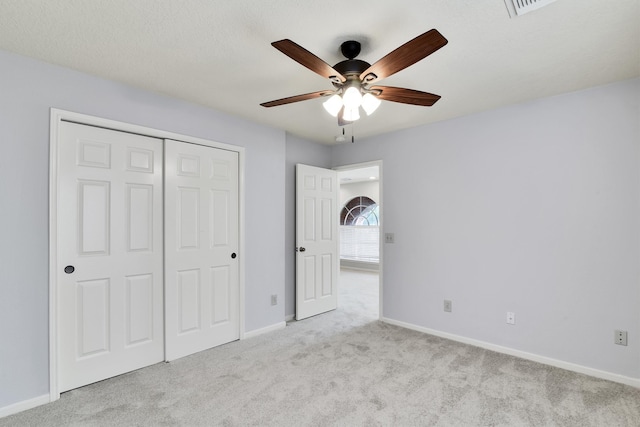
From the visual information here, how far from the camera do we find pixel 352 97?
73.7 inches

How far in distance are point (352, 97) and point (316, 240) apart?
8.69ft

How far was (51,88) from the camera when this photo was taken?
2250 millimetres

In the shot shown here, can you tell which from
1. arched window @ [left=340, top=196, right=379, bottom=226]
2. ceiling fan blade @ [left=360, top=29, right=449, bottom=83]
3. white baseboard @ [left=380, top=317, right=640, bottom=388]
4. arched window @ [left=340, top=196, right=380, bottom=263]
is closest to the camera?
ceiling fan blade @ [left=360, top=29, right=449, bottom=83]

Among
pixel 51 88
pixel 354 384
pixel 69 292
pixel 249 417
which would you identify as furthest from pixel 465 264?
pixel 51 88

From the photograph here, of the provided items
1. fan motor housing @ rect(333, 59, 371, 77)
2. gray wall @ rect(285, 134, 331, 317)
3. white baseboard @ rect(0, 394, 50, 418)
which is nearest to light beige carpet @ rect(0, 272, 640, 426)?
white baseboard @ rect(0, 394, 50, 418)

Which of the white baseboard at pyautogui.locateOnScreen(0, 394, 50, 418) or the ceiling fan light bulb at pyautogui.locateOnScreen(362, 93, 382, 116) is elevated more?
the ceiling fan light bulb at pyautogui.locateOnScreen(362, 93, 382, 116)

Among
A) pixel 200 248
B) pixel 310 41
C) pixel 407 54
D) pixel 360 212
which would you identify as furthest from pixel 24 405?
pixel 360 212

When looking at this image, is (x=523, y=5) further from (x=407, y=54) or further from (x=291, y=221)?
(x=291, y=221)

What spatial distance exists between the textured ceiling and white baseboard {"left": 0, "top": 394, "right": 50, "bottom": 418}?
2328 mm

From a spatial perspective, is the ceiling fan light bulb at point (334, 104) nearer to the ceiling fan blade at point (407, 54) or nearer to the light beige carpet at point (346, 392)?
the ceiling fan blade at point (407, 54)

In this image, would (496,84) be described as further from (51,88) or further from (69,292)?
(69,292)

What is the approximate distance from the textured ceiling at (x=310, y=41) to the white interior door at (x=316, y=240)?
1.62 metres

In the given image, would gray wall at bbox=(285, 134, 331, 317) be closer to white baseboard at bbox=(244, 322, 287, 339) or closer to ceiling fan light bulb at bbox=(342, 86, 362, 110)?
white baseboard at bbox=(244, 322, 287, 339)

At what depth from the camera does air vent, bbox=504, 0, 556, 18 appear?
158cm
